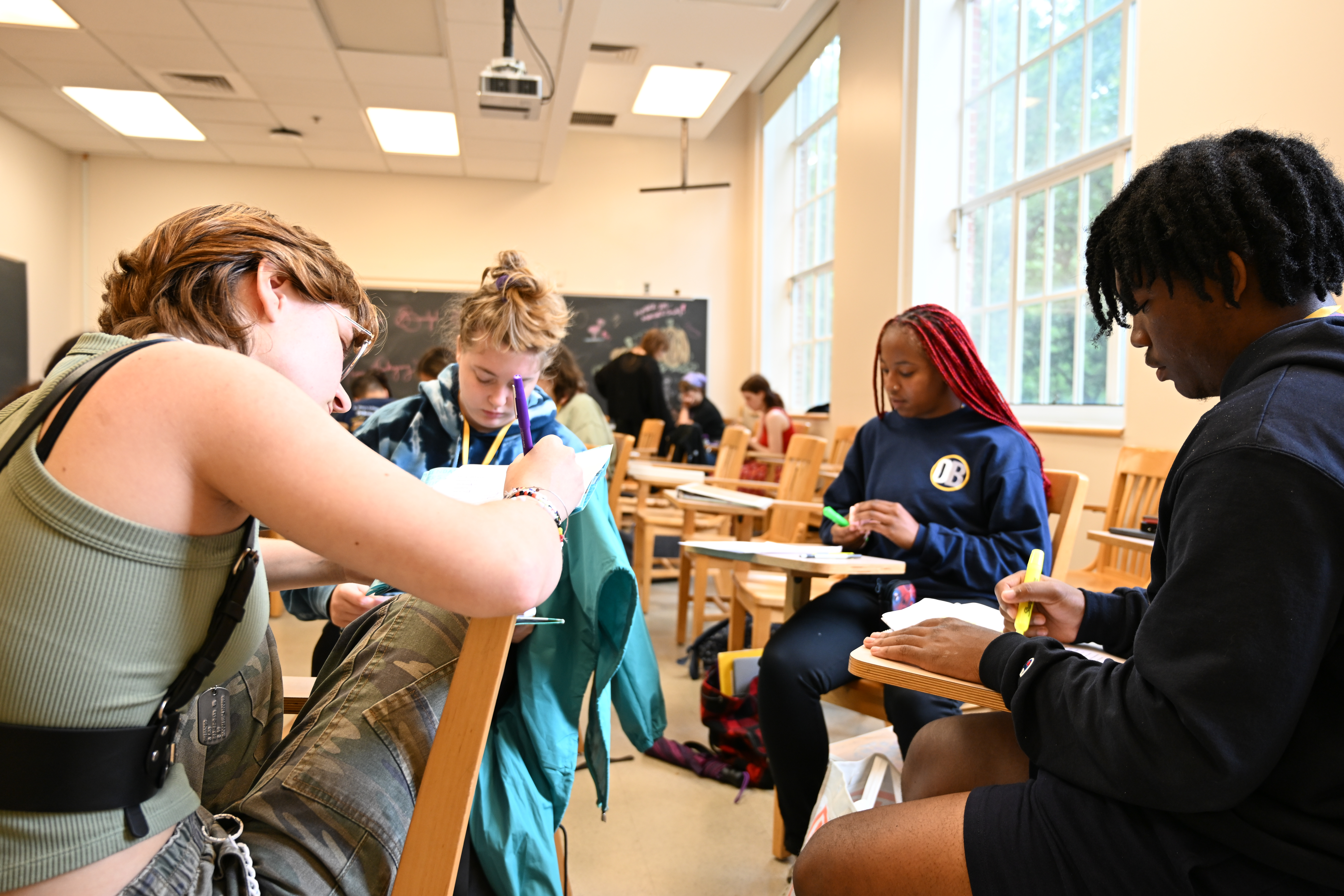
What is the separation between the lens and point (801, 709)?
172 cm

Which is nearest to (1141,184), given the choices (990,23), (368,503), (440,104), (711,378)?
(368,503)

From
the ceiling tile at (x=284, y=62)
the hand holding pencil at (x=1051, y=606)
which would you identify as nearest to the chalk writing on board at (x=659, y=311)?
the ceiling tile at (x=284, y=62)

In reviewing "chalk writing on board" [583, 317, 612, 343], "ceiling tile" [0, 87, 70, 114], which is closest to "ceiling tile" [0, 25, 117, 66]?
"ceiling tile" [0, 87, 70, 114]

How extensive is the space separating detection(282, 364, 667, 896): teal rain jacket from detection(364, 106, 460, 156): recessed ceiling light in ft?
19.4

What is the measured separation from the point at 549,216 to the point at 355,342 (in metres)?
7.70

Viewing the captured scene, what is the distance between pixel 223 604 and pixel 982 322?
4.70m

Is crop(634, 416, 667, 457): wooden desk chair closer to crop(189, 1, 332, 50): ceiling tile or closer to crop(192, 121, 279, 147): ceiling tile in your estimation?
crop(189, 1, 332, 50): ceiling tile

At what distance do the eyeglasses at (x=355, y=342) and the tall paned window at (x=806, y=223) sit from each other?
586 centimetres

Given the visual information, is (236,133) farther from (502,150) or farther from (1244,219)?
(1244,219)

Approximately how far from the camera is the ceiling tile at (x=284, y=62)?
16.8 feet

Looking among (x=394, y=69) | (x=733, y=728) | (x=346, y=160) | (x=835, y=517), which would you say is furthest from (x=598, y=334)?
(x=835, y=517)

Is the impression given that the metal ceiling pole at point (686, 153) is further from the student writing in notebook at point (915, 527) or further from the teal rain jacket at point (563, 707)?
the teal rain jacket at point (563, 707)

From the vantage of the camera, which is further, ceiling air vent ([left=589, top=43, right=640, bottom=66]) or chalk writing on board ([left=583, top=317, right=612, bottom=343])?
chalk writing on board ([left=583, top=317, right=612, bottom=343])

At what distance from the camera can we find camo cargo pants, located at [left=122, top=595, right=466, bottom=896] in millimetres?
715
